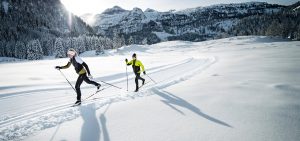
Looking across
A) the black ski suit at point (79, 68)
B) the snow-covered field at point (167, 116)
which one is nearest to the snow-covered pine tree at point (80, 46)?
the snow-covered field at point (167, 116)

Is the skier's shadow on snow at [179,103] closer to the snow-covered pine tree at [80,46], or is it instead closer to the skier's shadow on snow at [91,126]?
the skier's shadow on snow at [91,126]

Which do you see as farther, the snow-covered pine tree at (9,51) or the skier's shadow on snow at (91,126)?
the snow-covered pine tree at (9,51)

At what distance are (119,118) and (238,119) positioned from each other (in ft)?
11.5

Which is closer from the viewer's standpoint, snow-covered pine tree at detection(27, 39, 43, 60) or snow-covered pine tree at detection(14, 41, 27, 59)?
snow-covered pine tree at detection(27, 39, 43, 60)

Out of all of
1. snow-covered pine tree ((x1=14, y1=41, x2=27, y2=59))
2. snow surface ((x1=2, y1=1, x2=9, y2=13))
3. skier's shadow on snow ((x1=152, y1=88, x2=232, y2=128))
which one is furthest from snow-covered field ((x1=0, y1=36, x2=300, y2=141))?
snow surface ((x1=2, y1=1, x2=9, y2=13))

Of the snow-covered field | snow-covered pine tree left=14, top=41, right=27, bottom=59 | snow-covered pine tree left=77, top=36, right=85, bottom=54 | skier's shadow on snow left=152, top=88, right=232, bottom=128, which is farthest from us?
snow-covered pine tree left=77, top=36, right=85, bottom=54

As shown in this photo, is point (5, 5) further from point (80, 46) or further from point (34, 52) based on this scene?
point (34, 52)

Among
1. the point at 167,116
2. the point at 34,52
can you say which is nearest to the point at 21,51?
the point at 34,52

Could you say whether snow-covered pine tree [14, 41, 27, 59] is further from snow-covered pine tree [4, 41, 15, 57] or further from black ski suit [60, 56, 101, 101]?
black ski suit [60, 56, 101, 101]

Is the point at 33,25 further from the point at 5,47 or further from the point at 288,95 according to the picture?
the point at 288,95

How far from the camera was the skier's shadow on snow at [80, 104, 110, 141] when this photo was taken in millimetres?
5105

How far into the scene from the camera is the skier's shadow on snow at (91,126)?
5105mm

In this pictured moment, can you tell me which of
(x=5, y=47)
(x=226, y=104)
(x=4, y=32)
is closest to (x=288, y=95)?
(x=226, y=104)

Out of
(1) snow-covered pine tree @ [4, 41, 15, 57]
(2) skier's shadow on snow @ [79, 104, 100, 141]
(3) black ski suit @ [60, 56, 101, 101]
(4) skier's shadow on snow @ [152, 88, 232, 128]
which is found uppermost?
(1) snow-covered pine tree @ [4, 41, 15, 57]
